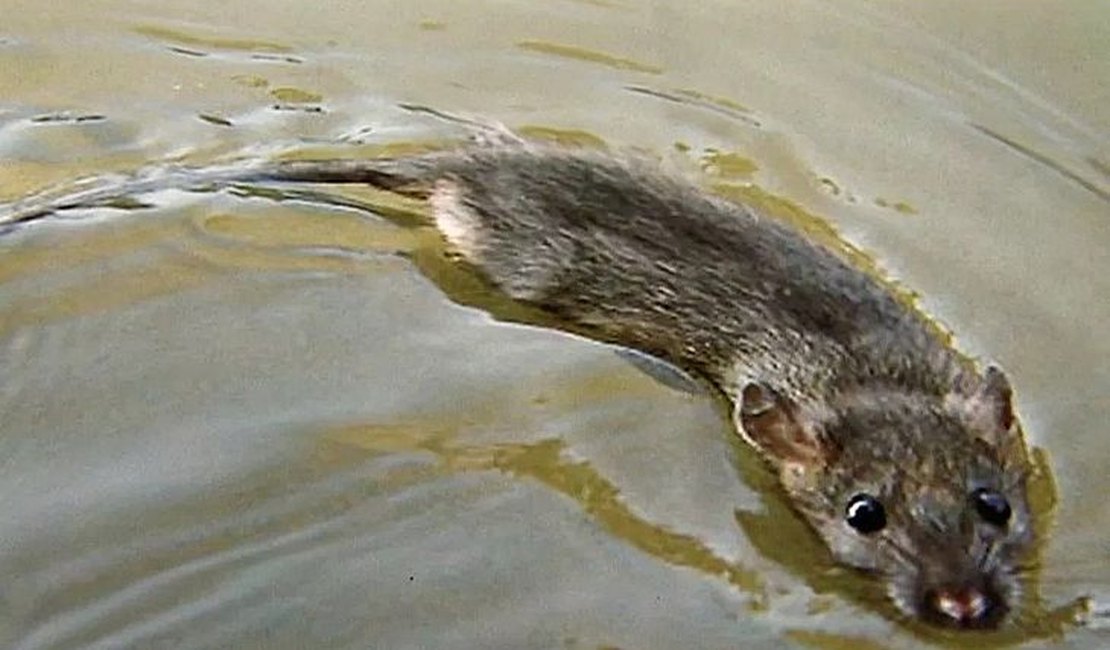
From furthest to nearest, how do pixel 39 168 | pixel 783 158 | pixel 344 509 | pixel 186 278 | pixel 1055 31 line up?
pixel 1055 31, pixel 783 158, pixel 39 168, pixel 186 278, pixel 344 509

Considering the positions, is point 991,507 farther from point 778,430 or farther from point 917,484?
point 778,430

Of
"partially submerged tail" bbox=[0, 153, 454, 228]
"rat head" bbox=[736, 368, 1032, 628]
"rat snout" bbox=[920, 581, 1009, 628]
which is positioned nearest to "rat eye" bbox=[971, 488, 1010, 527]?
"rat head" bbox=[736, 368, 1032, 628]

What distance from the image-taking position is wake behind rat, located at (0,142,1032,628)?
4492mm

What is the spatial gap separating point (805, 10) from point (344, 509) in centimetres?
341

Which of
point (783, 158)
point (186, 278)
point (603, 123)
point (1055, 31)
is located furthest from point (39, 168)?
point (1055, 31)

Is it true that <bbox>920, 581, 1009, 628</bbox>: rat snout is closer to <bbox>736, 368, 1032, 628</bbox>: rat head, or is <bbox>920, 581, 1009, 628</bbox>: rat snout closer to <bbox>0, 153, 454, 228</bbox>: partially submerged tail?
<bbox>736, 368, 1032, 628</bbox>: rat head

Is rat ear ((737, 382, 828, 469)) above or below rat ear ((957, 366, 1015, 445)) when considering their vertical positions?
below

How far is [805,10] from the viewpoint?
24.7ft

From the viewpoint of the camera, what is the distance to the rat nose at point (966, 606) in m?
4.31

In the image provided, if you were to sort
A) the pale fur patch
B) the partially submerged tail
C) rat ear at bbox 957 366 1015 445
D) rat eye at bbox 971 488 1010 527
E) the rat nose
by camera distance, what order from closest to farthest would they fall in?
1. the rat nose
2. rat eye at bbox 971 488 1010 527
3. rat ear at bbox 957 366 1015 445
4. the pale fur patch
5. the partially submerged tail

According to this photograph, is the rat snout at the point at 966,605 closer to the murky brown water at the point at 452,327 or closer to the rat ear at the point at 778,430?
the murky brown water at the point at 452,327

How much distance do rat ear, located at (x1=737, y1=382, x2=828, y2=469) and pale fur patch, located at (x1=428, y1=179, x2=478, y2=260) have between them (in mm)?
1135

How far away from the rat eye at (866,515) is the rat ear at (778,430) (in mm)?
195

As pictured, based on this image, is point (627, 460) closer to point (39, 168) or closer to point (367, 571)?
point (367, 571)
